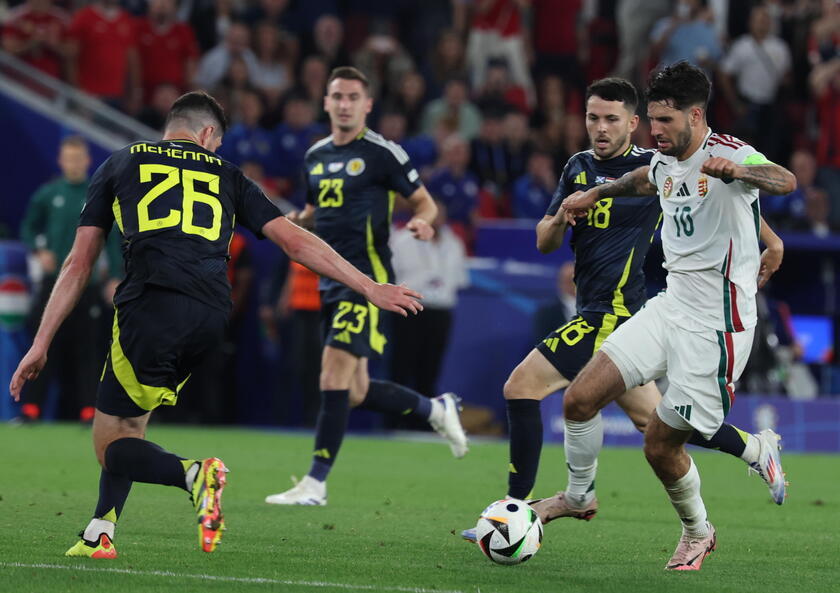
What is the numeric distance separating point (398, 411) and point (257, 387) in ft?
22.4

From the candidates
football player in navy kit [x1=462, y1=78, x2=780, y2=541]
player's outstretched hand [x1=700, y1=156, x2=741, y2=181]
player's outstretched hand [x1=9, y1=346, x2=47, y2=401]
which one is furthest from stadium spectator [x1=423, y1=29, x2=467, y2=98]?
player's outstretched hand [x1=9, y1=346, x2=47, y2=401]

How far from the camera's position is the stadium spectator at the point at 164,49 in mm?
17938

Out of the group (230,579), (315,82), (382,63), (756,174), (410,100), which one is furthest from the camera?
(382,63)

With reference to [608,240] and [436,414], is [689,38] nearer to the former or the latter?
[436,414]

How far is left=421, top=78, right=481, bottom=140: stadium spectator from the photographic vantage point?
1830 cm

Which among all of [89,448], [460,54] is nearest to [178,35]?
[460,54]

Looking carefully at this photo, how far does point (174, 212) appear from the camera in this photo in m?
6.66

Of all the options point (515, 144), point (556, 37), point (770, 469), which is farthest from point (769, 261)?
point (556, 37)

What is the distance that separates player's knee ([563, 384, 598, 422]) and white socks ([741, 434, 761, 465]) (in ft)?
2.93

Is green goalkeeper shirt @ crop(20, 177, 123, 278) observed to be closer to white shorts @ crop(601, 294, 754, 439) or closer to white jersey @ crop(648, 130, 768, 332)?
white shorts @ crop(601, 294, 754, 439)

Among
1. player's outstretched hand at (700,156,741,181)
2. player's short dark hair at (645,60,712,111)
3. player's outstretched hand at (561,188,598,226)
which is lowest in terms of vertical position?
player's outstretched hand at (561,188,598,226)

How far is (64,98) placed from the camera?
56.9ft

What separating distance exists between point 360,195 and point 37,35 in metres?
8.72

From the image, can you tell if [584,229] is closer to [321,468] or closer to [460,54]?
[321,468]
